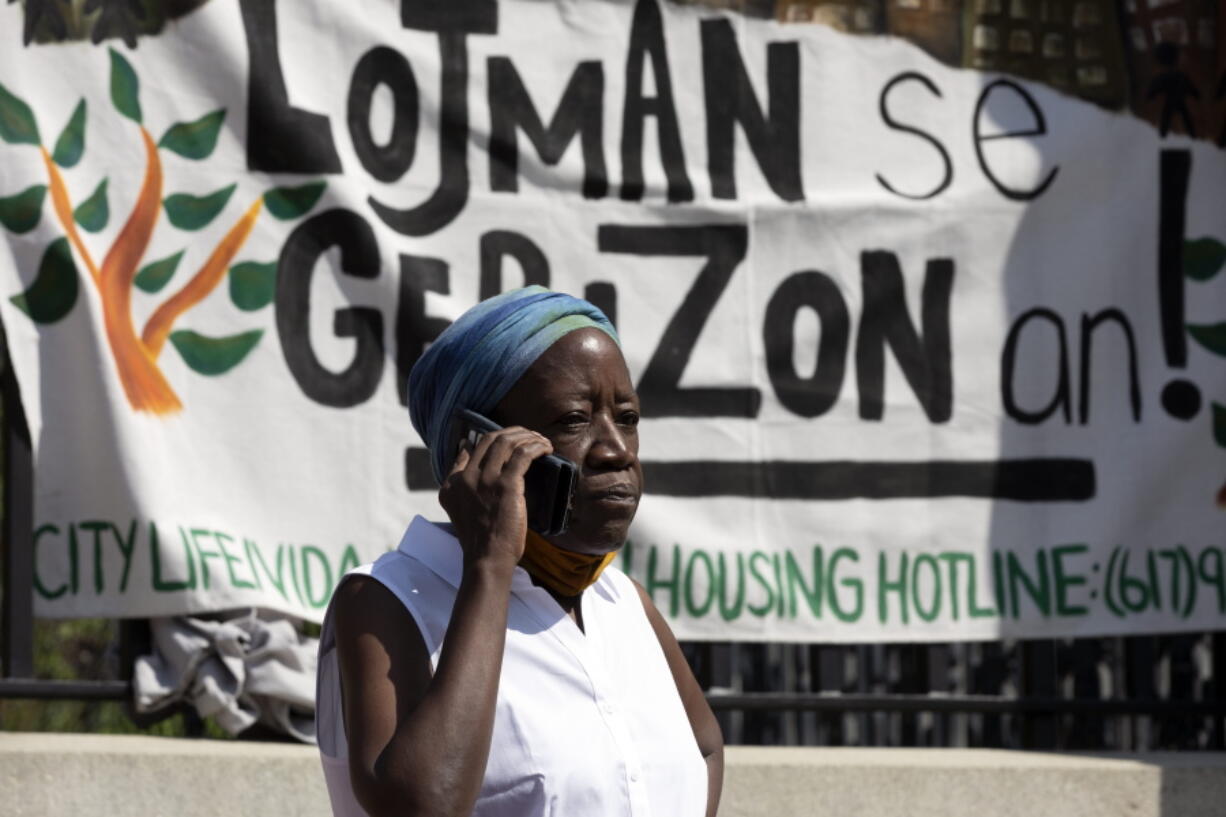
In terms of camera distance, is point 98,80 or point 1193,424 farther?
point 1193,424

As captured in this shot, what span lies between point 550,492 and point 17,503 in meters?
2.74

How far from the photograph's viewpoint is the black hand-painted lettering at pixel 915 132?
4.54 metres

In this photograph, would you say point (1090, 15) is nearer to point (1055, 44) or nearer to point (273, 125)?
point (1055, 44)

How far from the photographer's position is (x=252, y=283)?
4.22 metres

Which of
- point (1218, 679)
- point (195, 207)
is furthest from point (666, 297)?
point (1218, 679)

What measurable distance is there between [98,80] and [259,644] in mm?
1468

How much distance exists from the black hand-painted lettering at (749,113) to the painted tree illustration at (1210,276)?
43.7 inches

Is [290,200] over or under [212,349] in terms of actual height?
over

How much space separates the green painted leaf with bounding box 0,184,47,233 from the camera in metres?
4.10

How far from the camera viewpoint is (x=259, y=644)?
412 cm

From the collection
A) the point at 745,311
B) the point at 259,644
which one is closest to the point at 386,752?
the point at 259,644

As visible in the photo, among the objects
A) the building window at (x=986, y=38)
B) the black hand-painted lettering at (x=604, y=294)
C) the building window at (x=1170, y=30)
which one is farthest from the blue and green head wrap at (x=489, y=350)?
the building window at (x=1170, y=30)

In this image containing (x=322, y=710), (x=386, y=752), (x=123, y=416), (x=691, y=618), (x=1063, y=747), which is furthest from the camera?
(x=1063, y=747)

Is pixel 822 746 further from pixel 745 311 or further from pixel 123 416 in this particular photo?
pixel 123 416
